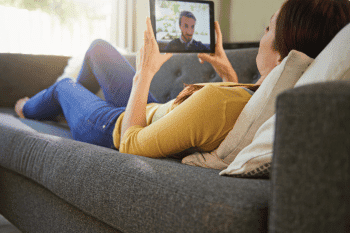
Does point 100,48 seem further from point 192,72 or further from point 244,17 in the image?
point 244,17

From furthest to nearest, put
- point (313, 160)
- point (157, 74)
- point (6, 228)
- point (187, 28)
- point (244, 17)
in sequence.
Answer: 1. point (244, 17)
2. point (157, 74)
3. point (6, 228)
4. point (187, 28)
5. point (313, 160)

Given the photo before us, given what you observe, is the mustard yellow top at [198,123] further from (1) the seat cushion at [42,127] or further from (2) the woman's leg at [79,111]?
(1) the seat cushion at [42,127]

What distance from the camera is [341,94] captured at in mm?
311

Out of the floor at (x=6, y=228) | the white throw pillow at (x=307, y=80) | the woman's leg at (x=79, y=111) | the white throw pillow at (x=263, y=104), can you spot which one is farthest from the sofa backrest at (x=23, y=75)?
the white throw pillow at (x=307, y=80)

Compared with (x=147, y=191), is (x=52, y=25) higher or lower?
higher

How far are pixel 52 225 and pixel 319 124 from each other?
81 centimetres

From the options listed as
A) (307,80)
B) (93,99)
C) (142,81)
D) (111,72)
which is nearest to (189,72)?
(111,72)

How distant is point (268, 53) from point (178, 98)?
1.13 feet

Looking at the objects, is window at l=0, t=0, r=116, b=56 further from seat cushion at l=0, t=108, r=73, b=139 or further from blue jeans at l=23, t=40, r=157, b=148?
seat cushion at l=0, t=108, r=73, b=139

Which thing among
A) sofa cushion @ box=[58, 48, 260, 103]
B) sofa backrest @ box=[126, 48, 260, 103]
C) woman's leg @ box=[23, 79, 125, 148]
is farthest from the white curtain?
woman's leg @ box=[23, 79, 125, 148]

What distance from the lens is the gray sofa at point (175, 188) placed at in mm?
323

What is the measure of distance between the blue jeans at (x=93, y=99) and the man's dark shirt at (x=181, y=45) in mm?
316

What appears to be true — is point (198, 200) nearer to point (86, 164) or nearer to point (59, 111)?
point (86, 164)

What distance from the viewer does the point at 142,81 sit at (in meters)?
0.94
